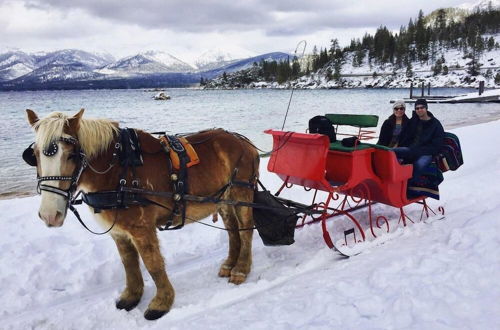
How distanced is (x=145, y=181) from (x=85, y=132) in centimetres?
80

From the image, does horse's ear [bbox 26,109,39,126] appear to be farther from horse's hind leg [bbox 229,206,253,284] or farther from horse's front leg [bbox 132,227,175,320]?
horse's hind leg [bbox 229,206,253,284]

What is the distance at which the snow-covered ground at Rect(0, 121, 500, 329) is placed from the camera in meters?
3.65

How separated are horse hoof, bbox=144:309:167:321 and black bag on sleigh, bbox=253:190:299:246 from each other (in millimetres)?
1684

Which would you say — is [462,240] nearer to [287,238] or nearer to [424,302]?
[424,302]

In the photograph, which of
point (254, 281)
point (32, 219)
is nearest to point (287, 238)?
point (254, 281)

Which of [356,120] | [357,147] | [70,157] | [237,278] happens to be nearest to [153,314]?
[237,278]

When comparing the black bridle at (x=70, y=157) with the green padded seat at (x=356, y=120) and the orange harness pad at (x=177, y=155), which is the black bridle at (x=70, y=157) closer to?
the orange harness pad at (x=177, y=155)

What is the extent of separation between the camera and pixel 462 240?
505cm

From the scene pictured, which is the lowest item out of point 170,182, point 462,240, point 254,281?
point 254,281

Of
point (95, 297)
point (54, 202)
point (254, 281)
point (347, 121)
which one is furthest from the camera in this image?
point (347, 121)

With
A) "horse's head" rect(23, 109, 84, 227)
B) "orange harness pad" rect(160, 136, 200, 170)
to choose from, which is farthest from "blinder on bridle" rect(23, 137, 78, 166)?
"orange harness pad" rect(160, 136, 200, 170)

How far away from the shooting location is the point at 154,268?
167 inches

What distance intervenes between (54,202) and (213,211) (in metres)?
1.98

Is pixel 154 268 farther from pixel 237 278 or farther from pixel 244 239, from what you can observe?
pixel 244 239
